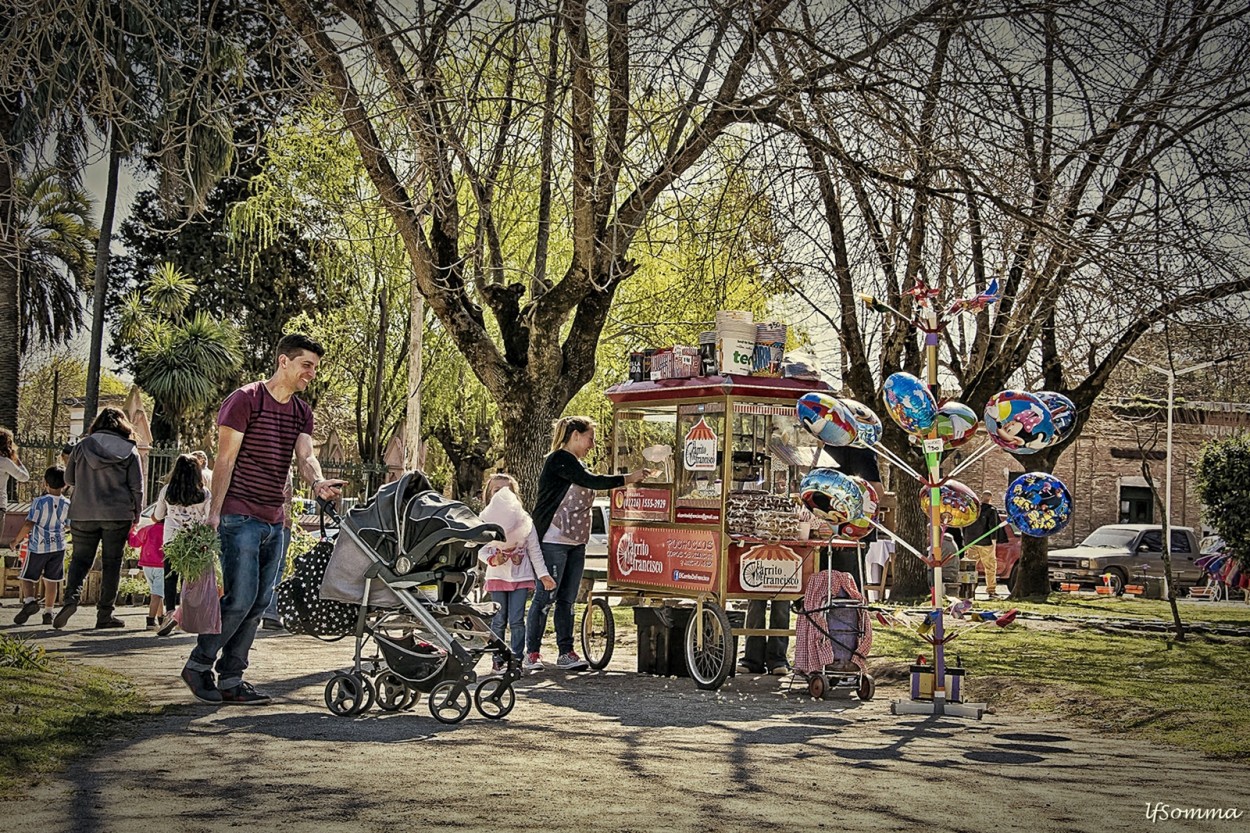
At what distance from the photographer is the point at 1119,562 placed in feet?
116

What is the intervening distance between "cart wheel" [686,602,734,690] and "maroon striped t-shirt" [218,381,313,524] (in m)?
3.83

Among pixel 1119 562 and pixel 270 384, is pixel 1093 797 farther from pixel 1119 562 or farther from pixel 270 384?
pixel 1119 562

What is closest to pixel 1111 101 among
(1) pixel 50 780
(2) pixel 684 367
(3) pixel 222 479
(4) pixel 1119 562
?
(2) pixel 684 367

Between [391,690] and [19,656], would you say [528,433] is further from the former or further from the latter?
[19,656]

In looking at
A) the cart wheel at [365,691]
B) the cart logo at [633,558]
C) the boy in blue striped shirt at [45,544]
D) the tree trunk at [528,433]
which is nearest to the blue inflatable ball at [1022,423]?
the cart logo at [633,558]

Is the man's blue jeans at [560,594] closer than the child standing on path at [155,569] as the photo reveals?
Yes

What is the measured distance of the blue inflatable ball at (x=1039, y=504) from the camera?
10.3m

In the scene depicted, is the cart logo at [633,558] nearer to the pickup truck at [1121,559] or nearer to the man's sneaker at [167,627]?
the man's sneaker at [167,627]

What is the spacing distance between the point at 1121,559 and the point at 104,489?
2785cm

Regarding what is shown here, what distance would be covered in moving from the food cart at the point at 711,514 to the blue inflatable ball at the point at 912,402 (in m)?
1.43

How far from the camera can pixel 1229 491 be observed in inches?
1002

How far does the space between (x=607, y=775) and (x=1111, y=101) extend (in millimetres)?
6330

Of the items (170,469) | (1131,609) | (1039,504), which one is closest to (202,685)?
(1039,504)
